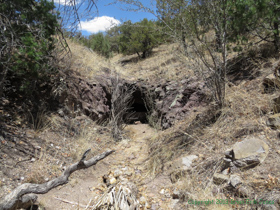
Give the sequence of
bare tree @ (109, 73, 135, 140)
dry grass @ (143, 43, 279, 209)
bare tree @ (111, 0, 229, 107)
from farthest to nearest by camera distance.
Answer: bare tree @ (109, 73, 135, 140)
bare tree @ (111, 0, 229, 107)
dry grass @ (143, 43, 279, 209)

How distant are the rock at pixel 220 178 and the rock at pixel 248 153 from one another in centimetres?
24

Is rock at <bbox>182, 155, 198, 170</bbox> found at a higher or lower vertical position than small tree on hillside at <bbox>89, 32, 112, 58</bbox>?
lower

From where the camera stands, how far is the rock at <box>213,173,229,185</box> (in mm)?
2834

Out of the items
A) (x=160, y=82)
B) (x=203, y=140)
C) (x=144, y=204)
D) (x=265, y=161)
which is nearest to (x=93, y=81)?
(x=160, y=82)

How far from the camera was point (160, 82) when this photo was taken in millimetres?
7508

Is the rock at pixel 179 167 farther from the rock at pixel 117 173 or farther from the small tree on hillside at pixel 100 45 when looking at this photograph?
the small tree on hillside at pixel 100 45

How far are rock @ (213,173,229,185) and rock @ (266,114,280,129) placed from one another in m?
1.19

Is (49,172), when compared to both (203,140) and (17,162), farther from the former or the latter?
(203,140)

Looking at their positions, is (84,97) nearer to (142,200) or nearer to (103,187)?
(103,187)

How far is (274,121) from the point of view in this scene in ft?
10.8

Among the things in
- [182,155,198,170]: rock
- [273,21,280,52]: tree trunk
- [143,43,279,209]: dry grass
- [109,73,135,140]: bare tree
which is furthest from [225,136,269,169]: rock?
[109,73,135,140]: bare tree

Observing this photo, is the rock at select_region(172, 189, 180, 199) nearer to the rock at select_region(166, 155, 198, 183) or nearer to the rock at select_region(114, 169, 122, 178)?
the rock at select_region(166, 155, 198, 183)

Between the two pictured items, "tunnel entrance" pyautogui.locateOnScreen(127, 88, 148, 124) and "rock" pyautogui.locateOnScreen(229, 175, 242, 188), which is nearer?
"rock" pyautogui.locateOnScreen(229, 175, 242, 188)

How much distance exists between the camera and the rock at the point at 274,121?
3.24 m
